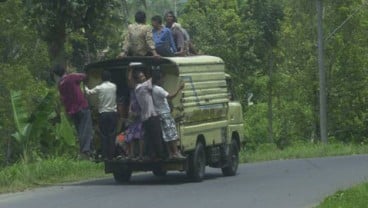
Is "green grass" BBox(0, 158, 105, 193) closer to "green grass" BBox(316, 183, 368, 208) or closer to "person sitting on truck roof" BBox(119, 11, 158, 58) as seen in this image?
"person sitting on truck roof" BBox(119, 11, 158, 58)

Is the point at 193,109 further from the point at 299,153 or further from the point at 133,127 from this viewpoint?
the point at 299,153

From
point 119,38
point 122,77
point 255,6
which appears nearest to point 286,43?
point 255,6

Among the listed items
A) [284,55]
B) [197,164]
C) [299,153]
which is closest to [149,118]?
[197,164]

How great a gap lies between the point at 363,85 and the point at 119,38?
17.6 metres

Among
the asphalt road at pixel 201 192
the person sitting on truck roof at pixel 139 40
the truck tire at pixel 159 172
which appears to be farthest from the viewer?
the truck tire at pixel 159 172

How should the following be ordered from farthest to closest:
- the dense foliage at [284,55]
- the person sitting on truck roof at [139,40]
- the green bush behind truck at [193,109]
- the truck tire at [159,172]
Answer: the dense foliage at [284,55] → the truck tire at [159,172] → the person sitting on truck roof at [139,40] → the green bush behind truck at [193,109]

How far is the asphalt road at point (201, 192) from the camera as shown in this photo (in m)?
14.4

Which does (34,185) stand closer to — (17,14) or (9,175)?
(9,175)

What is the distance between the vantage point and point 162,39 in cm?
1853

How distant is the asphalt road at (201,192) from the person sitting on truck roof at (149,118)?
27.6 inches

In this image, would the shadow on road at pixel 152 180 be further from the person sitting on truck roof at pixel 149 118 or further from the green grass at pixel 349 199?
the green grass at pixel 349 199

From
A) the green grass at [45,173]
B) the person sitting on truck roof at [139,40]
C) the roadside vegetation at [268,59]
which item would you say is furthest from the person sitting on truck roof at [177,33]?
the roadside vegetation at [268,59]

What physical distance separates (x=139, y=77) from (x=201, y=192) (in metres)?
2.60

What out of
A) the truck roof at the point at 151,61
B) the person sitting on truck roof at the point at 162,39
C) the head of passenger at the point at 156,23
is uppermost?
the head of passenger at the point at 156,23
